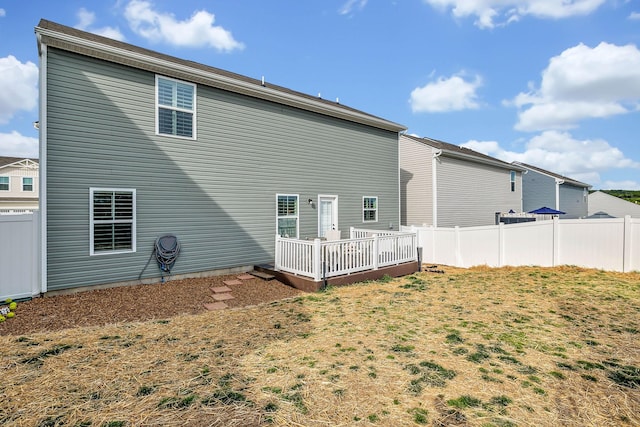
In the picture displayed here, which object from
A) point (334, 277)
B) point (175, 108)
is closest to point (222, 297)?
point (334, 277)

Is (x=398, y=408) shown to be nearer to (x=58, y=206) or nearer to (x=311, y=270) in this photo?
(x=311, y=270)

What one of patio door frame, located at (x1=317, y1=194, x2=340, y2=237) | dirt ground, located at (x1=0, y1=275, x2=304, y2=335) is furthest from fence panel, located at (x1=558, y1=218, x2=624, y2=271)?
dirt ground, located at (x1=0, y1=275, x2=304, y2=335)

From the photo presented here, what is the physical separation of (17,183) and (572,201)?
1913 inches

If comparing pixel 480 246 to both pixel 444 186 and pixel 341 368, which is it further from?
pixel 341 368

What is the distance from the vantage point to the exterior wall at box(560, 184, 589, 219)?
2589cm

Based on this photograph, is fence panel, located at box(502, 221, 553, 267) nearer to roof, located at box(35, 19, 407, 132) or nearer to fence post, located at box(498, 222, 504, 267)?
fence post, located at box(498, 222, 504, 267)

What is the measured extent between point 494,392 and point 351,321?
267cm

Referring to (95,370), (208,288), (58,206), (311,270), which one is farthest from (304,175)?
(95,370)

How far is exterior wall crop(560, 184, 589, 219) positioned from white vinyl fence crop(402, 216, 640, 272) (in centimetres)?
1861

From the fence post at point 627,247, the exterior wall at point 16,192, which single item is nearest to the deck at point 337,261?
the fence post at point 627,247

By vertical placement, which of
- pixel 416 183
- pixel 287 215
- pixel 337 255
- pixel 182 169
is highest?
pixel 416 183

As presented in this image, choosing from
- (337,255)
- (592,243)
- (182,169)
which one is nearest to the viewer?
(182,169)

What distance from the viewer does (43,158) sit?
6504 millimetres

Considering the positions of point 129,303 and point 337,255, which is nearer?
point 129,303
